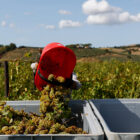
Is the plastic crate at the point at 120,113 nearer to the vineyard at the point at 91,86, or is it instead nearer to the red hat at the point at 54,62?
the red hat at the point at 54,62

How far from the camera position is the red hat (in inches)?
77.9

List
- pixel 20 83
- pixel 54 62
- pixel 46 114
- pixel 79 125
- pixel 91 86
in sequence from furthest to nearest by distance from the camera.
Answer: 1. pixel 91 86
2. pixel 20 83
3. pixel 54 62
4. pixel 79 125
5. pixel 46 114

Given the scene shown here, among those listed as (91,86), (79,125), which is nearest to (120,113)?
(79,125)

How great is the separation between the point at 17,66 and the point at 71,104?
6.59 ft

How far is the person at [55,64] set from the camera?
1981 mm

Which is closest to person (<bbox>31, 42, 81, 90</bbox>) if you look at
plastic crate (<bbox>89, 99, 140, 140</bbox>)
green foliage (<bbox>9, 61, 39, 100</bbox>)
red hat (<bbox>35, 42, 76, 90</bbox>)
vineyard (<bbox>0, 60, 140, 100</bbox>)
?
red hat (<bbox>35, 42, 76, 90</bbox>)

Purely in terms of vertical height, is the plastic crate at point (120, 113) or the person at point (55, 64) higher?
the person at point (55, 64)

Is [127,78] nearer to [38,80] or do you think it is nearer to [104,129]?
[38,80]

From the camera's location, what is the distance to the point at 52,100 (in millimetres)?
1812

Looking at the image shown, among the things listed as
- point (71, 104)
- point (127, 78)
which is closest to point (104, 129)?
point (71, 104)

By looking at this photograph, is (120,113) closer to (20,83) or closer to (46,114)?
(46,114)

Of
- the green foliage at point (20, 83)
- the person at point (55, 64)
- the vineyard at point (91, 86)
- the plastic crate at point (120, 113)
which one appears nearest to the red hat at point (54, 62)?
the person at point (55, 64)

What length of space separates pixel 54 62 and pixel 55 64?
3 centimetres

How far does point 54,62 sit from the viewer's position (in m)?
2.11
